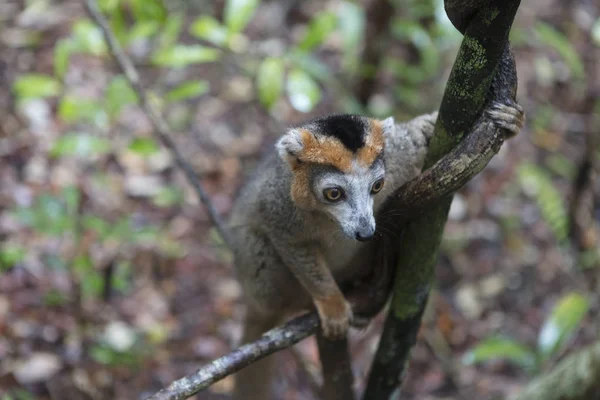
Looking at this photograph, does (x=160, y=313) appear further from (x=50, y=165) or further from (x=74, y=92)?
(x=74, y=92)

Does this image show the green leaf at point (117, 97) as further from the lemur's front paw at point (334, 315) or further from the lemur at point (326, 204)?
the lemur's front paw at point (334, 315)

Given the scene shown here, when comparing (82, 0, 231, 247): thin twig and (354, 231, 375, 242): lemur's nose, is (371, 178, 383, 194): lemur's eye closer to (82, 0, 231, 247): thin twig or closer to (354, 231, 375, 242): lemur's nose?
(354, 231, 375, 242): lemur's nose

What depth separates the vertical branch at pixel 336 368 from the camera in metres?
3.55

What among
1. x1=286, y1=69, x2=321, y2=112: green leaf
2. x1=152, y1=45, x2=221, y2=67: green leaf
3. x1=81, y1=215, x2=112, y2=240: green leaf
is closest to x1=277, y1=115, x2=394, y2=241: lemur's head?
x1=286, y1=69, x2=321, y2=112: green leaf

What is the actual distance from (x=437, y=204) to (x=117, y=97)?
2327mm

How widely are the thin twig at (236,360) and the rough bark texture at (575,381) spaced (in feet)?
3.81

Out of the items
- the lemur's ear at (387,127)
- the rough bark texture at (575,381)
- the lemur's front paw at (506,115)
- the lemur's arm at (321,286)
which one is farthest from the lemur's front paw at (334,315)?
the lemur's front paw at (506,115)

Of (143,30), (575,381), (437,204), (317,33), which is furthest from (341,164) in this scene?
(143,30)

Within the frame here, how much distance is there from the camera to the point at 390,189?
3.50m

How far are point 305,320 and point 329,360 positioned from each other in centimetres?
42

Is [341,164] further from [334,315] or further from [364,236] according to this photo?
[334,315]

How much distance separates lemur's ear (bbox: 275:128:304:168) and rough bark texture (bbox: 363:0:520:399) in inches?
18.7

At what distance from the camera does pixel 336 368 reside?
3.60m

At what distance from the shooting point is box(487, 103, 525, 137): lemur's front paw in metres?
2.76
